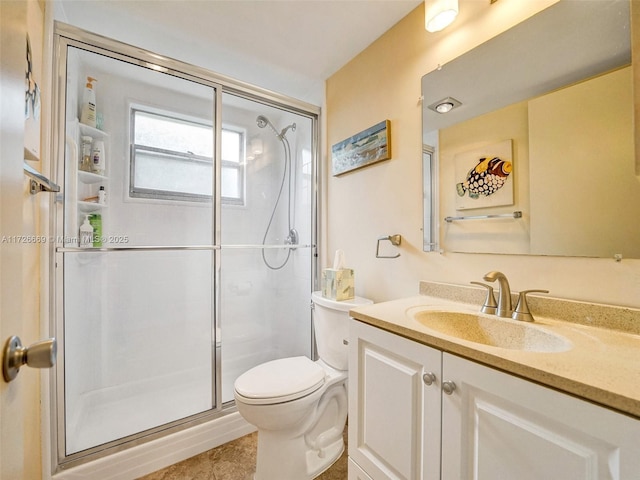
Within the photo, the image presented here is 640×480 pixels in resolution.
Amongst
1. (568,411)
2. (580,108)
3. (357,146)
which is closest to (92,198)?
(357,146)

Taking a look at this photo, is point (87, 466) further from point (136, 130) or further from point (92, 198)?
point (136, 130)

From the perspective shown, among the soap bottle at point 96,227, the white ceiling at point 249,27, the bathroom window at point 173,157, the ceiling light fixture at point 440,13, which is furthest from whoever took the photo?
the bathroom window at point 173,157

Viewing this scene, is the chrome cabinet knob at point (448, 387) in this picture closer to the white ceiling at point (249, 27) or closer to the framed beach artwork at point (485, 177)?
the framed beach artwork at point (485, 177)

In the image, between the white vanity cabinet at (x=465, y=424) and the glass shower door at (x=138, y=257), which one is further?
the glass shower door at (x=138, y=257)

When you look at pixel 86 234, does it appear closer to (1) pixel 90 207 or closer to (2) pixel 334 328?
(1) pixel 90 207

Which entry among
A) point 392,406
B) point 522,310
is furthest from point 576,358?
point 392,406

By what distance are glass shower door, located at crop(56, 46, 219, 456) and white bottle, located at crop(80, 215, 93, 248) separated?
0.5 inches

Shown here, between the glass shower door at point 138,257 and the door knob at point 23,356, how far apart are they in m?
1.18

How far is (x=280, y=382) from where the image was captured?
1.25m

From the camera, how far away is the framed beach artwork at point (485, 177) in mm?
1021

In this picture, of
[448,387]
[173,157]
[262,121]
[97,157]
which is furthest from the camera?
[262,121]

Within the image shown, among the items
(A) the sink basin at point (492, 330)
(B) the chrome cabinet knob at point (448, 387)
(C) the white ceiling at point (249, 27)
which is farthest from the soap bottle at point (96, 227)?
(B) the chrome cabinet knob at point (448, 387)

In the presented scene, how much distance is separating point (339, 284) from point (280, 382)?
0.56m

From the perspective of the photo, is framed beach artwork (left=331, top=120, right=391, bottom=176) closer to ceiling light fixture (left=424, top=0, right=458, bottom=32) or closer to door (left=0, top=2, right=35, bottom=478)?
ceiling light fixture (left=424, top=0, right=458, bottom=32)
